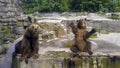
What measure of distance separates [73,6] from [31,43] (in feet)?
68.0

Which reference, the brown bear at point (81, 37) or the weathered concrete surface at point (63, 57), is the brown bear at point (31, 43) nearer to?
the weathered concrete surface at point (63, 57)

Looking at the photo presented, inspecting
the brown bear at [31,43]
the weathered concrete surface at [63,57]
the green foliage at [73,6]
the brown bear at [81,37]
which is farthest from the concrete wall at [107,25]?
the green foliage at [73,6]

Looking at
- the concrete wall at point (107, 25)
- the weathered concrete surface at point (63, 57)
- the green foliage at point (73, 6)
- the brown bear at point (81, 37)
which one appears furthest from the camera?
the green foliage at point (73, 6)

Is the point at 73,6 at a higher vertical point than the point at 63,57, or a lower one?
lower

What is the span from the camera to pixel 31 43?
443 inches

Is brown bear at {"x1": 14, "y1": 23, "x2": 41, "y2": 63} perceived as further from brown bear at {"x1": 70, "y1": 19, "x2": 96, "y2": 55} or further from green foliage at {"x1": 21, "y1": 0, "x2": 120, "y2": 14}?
green foliage at {"x1": 21, "y1": 0, "x2": 120, "y2": 14}

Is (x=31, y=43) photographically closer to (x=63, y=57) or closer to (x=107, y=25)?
(x=63, y=57)

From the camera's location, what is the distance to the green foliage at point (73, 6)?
97.7 feet

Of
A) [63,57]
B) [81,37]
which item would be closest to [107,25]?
[81,37]

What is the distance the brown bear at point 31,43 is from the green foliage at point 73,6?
60.7 feet

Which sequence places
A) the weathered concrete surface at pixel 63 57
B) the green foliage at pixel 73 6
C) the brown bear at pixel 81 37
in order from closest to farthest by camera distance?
the weathered concrete surface at pixel 63 57 → the brown bear at pixel 81 37 → the green foliage at pixel 73 6

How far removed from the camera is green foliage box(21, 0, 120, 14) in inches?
1172

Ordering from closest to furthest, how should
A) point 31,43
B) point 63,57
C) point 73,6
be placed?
point 63,57 → point 31,43 → point 73,6

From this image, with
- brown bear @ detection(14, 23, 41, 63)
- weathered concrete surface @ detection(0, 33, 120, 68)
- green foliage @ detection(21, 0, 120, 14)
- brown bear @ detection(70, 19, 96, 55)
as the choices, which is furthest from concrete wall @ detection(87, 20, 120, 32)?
green foliage @ detection(21, 0, 120, 14)
